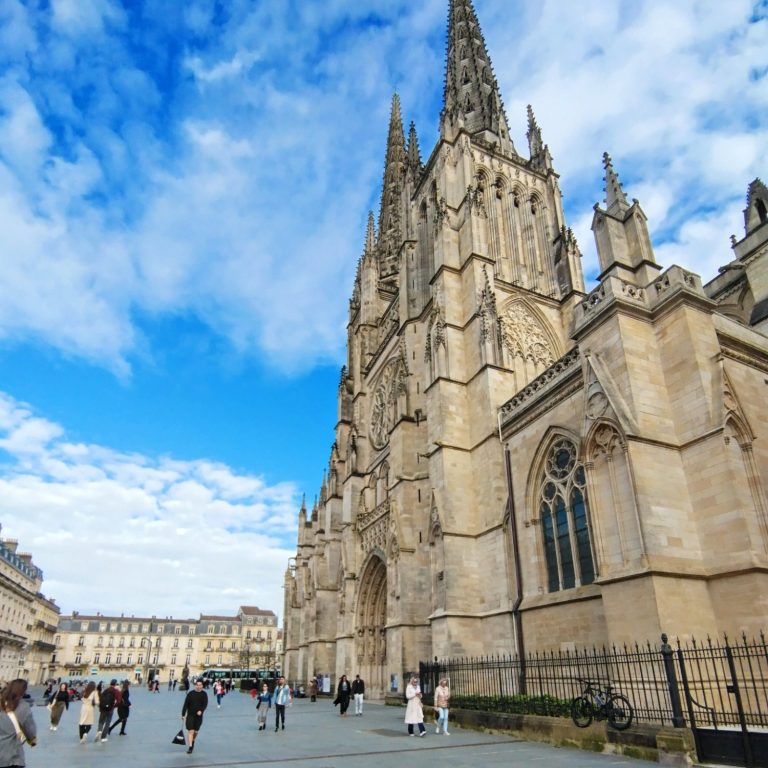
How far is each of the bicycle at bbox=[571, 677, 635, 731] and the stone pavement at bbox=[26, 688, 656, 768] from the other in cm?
50

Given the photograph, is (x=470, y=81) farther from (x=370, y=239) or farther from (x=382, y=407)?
(x=382, y=407)

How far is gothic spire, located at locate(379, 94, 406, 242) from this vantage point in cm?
4472

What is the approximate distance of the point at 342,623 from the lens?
86.3ft

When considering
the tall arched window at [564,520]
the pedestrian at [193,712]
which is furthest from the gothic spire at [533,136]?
the pedestrian at [193,712]

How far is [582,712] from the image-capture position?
916 cm

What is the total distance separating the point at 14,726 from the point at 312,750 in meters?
6.00

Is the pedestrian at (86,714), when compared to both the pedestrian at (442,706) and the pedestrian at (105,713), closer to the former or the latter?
the pedestrian at (105,713)

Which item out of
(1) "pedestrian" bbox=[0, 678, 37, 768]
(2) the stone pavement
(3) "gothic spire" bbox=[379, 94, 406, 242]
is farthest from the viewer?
(3) "gothic spire" bbox=[379, 94, 406, 242]

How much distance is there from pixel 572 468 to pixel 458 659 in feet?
20.8

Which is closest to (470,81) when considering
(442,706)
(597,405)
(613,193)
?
(613,193)

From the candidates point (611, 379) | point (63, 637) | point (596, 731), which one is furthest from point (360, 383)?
point (63, 637)

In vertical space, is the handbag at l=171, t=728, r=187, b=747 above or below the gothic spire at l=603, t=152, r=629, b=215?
below

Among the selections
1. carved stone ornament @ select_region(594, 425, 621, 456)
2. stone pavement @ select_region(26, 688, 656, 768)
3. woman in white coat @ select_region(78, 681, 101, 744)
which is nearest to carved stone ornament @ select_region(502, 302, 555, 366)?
carved stone ornament @ select_region(594, 425, 621, 456)

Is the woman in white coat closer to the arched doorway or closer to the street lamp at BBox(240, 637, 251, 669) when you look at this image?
the arched doorway
